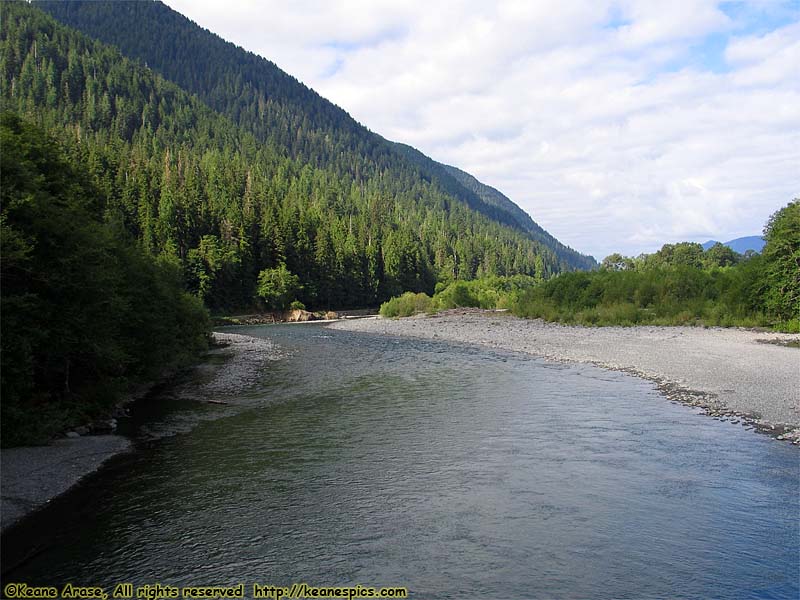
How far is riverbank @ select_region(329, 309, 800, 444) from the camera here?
2441cm

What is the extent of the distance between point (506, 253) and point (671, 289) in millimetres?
118674

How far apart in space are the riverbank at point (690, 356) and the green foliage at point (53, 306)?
995 inches

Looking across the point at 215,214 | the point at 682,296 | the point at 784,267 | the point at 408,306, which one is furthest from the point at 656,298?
the point at 215,214

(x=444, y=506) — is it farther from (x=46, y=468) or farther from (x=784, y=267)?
(x=784, y=267)

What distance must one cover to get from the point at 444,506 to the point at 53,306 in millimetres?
14932

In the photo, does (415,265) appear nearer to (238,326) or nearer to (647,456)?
(238,326)

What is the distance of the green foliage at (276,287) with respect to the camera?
102750 mm

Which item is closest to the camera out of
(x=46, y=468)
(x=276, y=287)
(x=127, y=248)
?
A: (x=46, y=468)

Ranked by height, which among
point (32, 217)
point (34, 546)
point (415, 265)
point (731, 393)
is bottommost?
point (34, 546)

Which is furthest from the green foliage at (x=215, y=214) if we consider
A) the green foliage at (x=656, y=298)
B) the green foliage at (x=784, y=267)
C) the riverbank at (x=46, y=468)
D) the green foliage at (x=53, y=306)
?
the green foliage at (x=784, y=267)

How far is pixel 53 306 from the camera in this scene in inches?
773

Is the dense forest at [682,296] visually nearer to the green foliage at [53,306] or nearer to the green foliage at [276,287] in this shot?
the green foliage at [276,287]

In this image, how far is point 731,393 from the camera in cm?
2711

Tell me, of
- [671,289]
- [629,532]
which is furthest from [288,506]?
[671,289]
